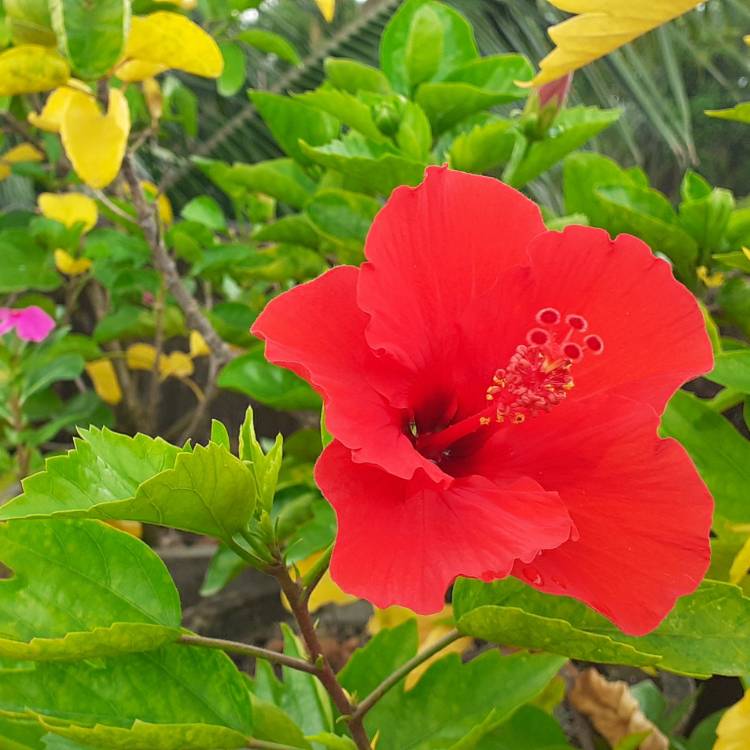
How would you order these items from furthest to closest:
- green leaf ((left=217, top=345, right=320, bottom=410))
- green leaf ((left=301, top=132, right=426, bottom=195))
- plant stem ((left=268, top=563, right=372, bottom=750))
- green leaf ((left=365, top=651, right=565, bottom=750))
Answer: green leaf ((left=217, top=345, right=320, bottom=410)) < green leaf ((left=301, top=132, right=426, bottom=195)) < green leaf ((left=365, top=651, right=565, bottom=750)) < plant stem ((left=268, top=563, right=372, bottom=750))

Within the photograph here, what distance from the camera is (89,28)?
803mm

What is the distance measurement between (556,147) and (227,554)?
56cm

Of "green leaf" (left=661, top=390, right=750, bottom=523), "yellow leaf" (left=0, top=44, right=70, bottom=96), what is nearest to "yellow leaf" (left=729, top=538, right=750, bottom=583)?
"green leaf" (left=661, top=390, right=750, bottom=523)

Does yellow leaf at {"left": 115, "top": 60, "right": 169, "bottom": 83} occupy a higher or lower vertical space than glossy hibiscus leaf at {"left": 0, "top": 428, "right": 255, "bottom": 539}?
higher

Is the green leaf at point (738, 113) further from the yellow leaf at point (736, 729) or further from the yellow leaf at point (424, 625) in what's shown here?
the yellow leaf at point (424, 625)

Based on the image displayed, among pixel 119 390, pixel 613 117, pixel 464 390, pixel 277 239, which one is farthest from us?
pixel 119 390

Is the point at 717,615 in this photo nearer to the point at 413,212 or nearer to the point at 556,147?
the point at 413,212

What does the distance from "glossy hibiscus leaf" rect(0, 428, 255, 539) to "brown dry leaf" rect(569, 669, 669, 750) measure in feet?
1.57

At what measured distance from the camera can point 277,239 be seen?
1002 mm

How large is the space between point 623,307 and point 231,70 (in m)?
1.09

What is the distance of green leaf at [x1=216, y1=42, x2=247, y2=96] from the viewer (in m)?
1.36

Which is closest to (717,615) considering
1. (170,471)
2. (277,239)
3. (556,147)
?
(170,471)

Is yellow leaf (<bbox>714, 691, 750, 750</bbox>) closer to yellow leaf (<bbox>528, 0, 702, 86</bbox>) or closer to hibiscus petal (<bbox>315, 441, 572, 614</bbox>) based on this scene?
hibiscus petal (<bbox>315, 441, 572, 614</bbox>)

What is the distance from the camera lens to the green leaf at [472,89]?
86cm
